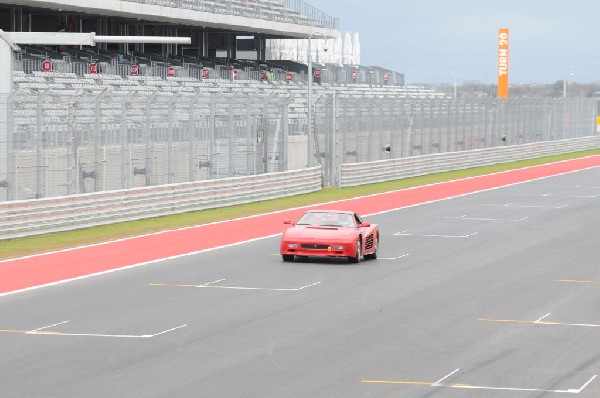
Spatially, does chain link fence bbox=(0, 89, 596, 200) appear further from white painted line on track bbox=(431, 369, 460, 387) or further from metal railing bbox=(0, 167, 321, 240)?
white painted line on track bbox=(431, 369, 460, 387)

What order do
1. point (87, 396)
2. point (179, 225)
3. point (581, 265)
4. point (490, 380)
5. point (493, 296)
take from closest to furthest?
point (87, 396) < point (490, 380) < point (493, 296) < point (581, 265) < point (179, 225)

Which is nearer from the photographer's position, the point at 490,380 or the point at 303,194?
the point at 490,380

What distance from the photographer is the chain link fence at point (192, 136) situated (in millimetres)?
30891

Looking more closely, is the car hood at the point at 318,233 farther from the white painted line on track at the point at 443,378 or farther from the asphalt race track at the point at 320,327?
the white painted line on track at the point at 443,378

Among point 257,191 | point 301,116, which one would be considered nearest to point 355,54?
point 301,116

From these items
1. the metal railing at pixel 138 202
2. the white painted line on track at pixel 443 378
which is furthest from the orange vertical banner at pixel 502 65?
the white painted line on track at pixel 443 378

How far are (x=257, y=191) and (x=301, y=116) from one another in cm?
837

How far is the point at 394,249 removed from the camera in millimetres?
29125

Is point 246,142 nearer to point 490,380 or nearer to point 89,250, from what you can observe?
point 89,250

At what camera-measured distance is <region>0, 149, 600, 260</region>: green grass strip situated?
2911cm

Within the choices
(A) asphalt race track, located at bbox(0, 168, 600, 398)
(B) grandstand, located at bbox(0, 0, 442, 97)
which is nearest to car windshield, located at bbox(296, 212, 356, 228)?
(A) asphalt race track, located at bbox(0, 168, 600, 398)

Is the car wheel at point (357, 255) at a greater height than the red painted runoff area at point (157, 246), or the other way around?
the car wheel at point (357, 255)

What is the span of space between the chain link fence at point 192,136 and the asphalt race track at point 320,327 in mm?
5583

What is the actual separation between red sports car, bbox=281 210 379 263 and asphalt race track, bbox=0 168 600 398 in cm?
31
